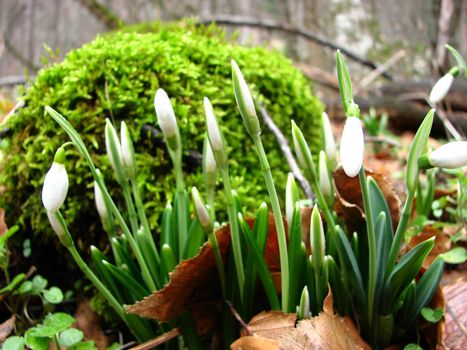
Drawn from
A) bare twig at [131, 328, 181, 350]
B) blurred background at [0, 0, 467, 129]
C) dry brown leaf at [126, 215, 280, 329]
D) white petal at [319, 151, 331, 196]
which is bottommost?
bare twig at [131, 328, 181, 350]

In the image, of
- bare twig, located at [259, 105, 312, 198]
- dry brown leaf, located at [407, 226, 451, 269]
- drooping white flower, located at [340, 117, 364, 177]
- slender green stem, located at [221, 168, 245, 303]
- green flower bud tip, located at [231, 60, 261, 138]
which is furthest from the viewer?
bare twig, located at [259, 105, 312, 198]

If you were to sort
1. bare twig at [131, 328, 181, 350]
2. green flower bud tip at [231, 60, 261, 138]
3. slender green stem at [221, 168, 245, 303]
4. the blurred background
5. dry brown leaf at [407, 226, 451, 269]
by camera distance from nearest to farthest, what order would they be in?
green flower bud tip at [231, 60, 261, 138] < slender green stem at [221, 168, 245, 303] < bare twig at [131, 328, 181, 350] < dry brown leaf at [407, 226, 451, 269] < the blurred background

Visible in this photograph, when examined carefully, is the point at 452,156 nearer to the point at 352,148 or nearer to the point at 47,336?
the point at 352,148

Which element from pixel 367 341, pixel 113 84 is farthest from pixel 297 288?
pixel 113 84

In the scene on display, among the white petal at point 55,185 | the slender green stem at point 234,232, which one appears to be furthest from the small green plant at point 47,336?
the slender green stem at point 234,232

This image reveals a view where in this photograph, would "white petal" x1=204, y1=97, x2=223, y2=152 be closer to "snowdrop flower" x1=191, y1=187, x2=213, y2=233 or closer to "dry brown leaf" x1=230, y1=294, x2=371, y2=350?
"snowdrop flower" x1=191, y1=187, x2=213, y2=233

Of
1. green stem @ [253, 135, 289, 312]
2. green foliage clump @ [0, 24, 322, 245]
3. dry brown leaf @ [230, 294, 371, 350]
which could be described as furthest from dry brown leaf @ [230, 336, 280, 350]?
green foliage clump @ [0, 24, 322, 245]

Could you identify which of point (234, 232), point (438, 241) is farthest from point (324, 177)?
point (438, 241)
